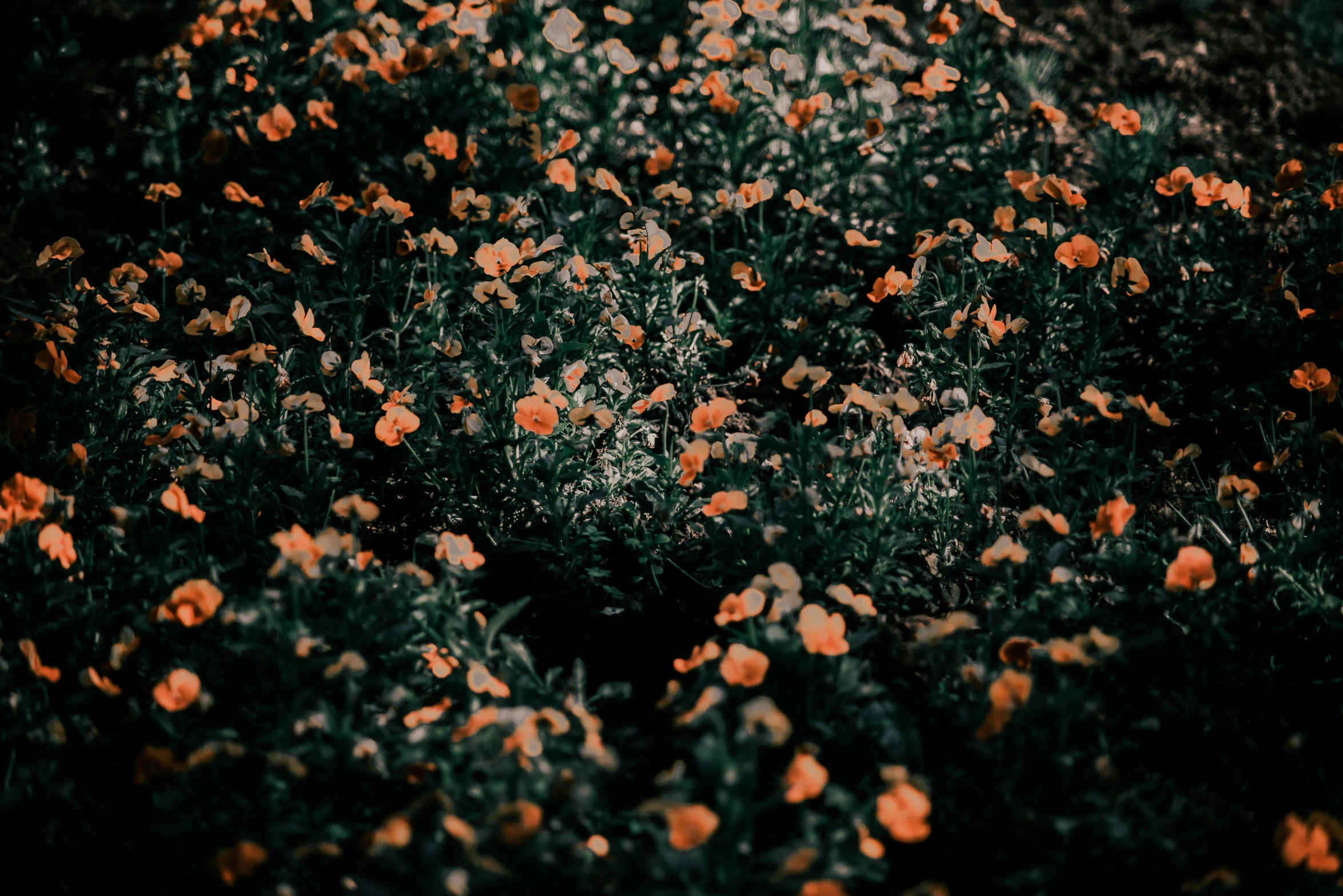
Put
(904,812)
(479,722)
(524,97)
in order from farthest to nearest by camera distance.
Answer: (524,97) < (479,722) < (904,812)

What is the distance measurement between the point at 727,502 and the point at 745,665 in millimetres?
471

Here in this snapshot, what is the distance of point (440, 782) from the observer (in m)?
1.82

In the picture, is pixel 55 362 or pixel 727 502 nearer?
pixel 727 502

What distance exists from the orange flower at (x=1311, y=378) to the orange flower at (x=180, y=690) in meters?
2.60

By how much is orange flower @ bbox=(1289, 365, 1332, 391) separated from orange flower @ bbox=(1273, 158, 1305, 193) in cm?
55

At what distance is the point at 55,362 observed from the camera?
7.88 feet

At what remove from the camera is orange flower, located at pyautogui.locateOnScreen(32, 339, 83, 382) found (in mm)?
2377

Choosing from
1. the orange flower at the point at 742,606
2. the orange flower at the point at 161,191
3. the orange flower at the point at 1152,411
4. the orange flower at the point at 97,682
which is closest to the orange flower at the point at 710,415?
→ the orange flower at the point at 742,606

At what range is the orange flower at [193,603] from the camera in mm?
1842

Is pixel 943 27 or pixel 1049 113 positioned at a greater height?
pixel 943 27

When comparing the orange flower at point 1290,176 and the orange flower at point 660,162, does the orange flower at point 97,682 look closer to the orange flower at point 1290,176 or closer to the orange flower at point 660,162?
the orange flower at point 660,162

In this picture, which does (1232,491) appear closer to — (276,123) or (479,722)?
(479,722)

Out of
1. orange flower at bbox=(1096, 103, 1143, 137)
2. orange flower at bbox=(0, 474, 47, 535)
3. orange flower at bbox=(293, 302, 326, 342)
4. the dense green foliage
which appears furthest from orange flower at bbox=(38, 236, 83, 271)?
orange flower at bbox=(1096, 103, 1143, 137)

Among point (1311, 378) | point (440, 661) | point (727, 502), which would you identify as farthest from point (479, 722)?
point (1311, 378)
